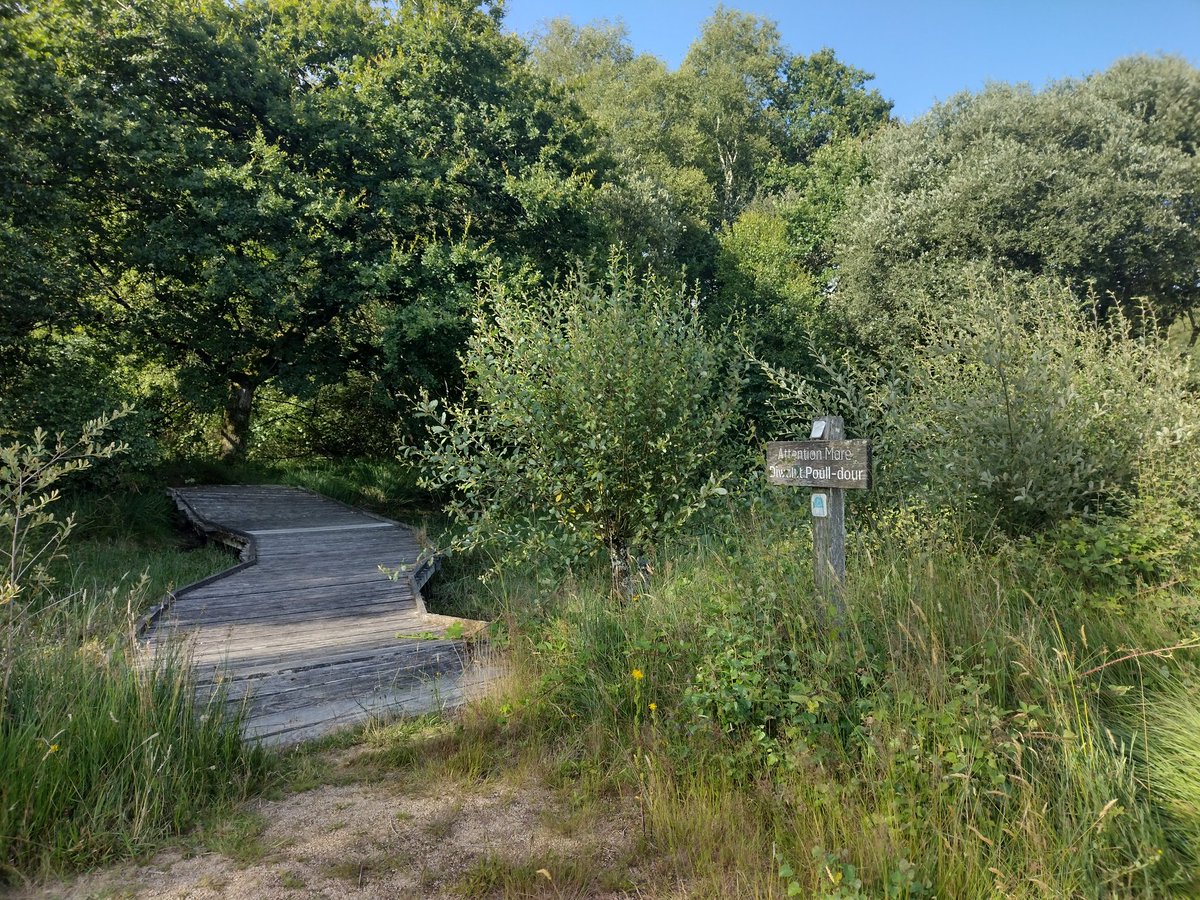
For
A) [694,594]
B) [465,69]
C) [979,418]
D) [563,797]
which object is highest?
[465,69]

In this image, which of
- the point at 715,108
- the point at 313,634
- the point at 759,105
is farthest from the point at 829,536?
the point at 759,105

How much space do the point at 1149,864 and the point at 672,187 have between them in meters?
23.6

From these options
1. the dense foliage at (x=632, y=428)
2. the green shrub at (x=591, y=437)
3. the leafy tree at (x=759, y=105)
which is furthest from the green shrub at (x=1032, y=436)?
the leafy tree at (x=759, y=105)

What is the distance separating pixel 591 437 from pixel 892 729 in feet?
10.7

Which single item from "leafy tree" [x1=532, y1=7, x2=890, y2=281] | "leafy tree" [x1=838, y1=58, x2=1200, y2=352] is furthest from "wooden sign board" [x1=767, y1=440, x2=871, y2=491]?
"leafy tree" [x1=532, y1=7, x2=890, y2=281]

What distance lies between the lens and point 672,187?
23141 millimetres

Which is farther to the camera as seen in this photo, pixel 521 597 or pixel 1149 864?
pixel 521 597

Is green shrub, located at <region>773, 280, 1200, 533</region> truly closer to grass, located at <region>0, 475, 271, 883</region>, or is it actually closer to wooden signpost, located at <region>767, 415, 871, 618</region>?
wooden signpost, located at <region>767, 415, 871, 618</region>

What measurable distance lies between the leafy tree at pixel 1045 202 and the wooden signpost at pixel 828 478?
1088 cm

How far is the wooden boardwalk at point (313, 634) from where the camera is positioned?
157 inches

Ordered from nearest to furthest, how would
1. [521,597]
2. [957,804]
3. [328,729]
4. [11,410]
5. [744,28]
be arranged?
[957,804], [328,729], [521,597], [11,410], [744,28]

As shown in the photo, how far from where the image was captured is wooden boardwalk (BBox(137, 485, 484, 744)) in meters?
3.98

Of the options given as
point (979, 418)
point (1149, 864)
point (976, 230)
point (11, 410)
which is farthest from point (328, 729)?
point (976, 230)

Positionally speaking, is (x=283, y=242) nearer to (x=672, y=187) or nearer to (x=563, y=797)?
(x=563, y=797)
